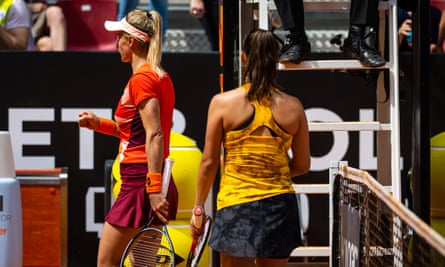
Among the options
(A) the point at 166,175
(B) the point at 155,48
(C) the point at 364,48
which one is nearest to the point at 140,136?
(A) the point at 166,175

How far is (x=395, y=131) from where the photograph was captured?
6133 millimetres

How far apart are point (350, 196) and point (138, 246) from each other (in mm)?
1212

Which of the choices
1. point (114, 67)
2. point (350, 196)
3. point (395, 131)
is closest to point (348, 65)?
point (395, 131)

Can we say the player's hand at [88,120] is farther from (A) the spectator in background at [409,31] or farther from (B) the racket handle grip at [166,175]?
(A) the spectator in background at [409,31]

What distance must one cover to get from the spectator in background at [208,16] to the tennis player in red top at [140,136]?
140 inches

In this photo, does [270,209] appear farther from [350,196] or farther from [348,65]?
[348,65]

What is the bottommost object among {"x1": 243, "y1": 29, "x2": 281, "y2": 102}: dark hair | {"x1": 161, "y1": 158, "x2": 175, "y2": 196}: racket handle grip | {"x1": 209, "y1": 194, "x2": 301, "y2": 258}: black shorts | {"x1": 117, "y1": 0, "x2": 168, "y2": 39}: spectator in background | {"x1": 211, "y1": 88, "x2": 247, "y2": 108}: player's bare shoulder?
{"x1": 209, "y1": 194, "x2": 301, "y2": 258}: black shorts

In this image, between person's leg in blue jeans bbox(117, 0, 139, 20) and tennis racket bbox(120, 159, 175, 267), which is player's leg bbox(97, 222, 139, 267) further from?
person's leg in blue jeans bbox(117, 0, 139, 20)

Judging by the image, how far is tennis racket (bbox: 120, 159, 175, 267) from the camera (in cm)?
529

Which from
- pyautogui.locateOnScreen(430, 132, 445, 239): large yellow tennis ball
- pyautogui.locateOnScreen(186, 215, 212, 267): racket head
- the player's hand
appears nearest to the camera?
pyautogui.locateOnScreen(186, 215, 212, 267): racket head

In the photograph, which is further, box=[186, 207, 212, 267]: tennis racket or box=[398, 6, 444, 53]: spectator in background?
box=[398, 6, 444, 53]: spectator in background

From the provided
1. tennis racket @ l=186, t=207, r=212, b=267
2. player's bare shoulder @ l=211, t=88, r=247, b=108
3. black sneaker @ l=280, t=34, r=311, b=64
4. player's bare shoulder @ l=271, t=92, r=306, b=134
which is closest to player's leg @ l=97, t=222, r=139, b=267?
tennis racket @ l=186, t=207, r=212, b=267

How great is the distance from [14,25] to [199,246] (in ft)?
14.9

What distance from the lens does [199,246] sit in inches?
202
